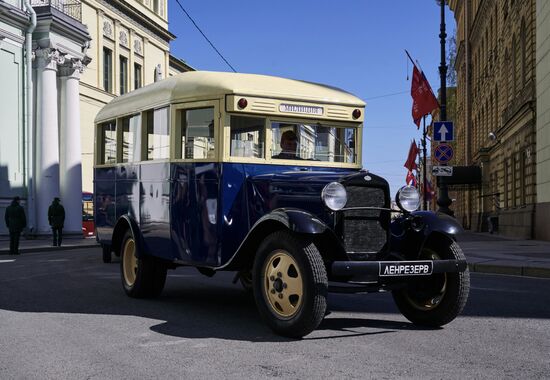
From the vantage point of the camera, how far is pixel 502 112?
104 feet

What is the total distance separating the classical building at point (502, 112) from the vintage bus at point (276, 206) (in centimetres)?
1891

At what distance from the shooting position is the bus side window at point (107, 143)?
9.34 metres

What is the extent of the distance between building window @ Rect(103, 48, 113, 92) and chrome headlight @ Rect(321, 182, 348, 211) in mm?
32758

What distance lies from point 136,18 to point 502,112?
71.3ft

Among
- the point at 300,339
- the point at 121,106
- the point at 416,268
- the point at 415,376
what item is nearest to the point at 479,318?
the point at 416,268

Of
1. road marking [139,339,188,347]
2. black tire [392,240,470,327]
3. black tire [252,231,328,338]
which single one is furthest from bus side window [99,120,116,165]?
black tire [392,240,470,327]

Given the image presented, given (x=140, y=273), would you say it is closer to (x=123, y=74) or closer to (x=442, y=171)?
(x=442, y=171)

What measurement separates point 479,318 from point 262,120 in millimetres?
3029

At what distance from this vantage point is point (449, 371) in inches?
186

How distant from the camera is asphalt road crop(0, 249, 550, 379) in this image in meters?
4.80

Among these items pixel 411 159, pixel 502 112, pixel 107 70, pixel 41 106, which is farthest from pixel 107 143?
pixel 107 70

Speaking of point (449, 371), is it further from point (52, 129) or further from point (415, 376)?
point (52, 129)

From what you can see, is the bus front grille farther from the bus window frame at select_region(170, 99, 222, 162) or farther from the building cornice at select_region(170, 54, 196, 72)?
the building cornice at select_region(170, 54, 196, 72)

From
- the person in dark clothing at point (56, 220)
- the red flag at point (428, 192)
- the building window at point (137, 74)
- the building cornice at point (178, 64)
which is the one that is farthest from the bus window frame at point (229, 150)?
the building cornice at point (178, 64)
